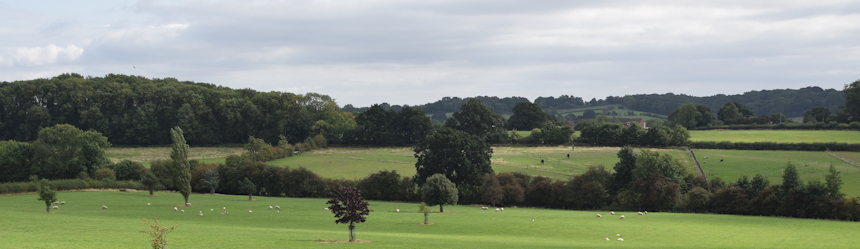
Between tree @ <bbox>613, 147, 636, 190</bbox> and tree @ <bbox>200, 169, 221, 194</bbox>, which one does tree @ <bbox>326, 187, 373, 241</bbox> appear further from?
tree @ <bbox>200, 169, 221, 194</bbox>

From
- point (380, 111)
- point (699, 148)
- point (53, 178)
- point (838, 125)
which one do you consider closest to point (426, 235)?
point (53, 178)

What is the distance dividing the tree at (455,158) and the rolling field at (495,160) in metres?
11.4

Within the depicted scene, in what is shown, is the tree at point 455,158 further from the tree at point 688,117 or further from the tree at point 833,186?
the tree at point 688,117

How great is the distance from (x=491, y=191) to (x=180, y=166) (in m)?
30.0

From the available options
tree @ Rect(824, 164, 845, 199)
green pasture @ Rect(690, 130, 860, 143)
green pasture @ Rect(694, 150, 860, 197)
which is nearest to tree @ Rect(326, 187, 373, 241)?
tree @ Rect(824, 164, 845, 199)

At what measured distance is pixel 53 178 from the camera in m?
77.2

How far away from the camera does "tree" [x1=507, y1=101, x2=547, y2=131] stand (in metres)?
159

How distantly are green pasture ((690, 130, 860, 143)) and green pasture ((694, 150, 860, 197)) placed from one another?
999 cm

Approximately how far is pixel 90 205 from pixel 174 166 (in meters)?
7.43

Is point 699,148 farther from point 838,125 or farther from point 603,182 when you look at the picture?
point 603,182

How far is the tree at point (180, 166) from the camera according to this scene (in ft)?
182

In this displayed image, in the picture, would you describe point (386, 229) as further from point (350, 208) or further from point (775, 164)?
point (775, 164)

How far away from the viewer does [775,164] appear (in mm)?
82062

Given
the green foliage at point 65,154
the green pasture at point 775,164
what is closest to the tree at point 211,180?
the green foliage at point 65,154
